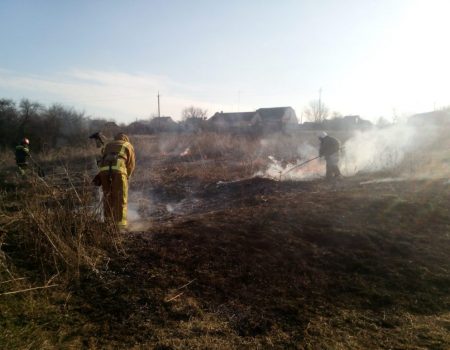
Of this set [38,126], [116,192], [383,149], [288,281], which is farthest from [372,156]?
[38,126]

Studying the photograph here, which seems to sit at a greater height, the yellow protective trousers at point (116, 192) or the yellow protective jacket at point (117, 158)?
the yellow protective jacket at point (117, 158)

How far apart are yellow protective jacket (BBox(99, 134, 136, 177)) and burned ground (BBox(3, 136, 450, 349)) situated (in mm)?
1193

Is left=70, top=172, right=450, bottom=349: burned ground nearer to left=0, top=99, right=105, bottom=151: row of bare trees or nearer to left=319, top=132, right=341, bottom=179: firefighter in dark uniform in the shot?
left=319, top=132, right=341, bottom=179: firefighter in dark uniform

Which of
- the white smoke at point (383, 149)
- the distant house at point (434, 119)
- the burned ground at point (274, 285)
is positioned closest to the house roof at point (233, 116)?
the distant house at point (434, 119)

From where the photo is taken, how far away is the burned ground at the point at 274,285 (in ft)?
10.5

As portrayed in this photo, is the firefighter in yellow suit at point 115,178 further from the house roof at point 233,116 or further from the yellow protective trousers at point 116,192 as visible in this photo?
the house roof at point 233,116

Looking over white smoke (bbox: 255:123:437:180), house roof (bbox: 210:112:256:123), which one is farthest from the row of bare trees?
house roof (bbox: 210:112:256:123)

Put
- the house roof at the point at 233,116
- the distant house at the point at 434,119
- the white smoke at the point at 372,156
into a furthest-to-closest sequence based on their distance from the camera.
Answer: the house roof at the point at 233,116
the distant house at the point at 434,119
the white smoke at the point at 372,156

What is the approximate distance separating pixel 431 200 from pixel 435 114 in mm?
27061

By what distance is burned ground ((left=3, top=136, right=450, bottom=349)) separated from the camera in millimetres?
3193

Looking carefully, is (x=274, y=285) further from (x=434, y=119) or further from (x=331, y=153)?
(x=434, y=119)

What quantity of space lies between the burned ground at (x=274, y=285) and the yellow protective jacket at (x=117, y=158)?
3.92 ft

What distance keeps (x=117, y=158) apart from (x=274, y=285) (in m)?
3.41

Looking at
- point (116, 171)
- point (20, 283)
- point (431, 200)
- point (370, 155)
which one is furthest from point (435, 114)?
point (20, 283)
